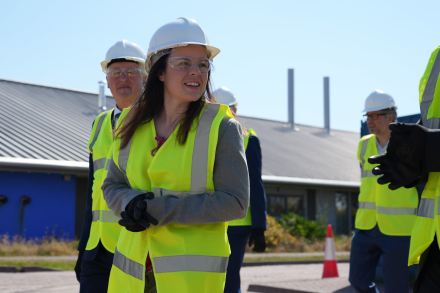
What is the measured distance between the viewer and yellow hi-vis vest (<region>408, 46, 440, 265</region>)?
2.79m

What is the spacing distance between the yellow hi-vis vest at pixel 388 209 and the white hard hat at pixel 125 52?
8.77ft

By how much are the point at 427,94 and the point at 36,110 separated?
2073 cm

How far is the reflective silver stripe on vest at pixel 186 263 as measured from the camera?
8.84 feet

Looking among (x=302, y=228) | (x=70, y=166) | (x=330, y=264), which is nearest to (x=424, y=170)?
(x=330, y=264)

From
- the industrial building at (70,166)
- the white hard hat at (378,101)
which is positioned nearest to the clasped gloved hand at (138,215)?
the white hard hat at (378,101)

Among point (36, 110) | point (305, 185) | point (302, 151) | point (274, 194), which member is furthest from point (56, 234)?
point (302, 151)

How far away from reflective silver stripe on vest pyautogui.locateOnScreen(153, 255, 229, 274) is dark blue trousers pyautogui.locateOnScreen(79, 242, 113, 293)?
1488 millimetres

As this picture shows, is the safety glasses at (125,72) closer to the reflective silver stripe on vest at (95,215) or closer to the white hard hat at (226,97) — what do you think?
the reflective silver stripe on vest at (95,215)

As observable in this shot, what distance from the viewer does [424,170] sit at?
286 centimetres

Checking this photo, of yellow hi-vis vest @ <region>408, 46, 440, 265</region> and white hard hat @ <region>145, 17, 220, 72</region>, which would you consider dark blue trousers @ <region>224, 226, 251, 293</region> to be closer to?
yellow hi-vis vest @ <region>408, 46, 440, 265</region>

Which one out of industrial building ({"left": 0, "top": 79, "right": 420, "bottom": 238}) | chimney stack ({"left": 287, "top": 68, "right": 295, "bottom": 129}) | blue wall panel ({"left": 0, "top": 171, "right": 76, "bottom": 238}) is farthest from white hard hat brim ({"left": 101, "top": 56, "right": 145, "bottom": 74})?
chimney stack ({"left": 287, "top": 68, "right": 295, "bottom": 129})

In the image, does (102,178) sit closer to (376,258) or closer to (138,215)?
(138,215)

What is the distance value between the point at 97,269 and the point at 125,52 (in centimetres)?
164

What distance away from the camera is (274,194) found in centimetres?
2489
